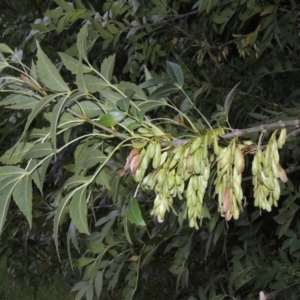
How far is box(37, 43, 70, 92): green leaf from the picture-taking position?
65cm

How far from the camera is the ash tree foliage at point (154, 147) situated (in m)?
0.65

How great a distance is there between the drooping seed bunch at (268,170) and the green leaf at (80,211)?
21 centimetres

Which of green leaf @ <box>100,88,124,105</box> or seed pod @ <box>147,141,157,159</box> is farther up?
green leaf @ <box>100,88,124,105</box>

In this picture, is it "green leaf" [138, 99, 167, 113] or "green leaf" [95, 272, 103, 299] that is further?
"green leaf" [95, 272, 103, 299]

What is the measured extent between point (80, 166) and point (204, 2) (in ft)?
2.36

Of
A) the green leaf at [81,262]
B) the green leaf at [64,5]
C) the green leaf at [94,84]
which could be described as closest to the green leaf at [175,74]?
the green leaf at [94,84]

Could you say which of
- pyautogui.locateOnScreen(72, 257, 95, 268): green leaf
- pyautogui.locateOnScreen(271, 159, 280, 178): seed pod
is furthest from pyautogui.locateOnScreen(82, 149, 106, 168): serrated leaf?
pyautogui.locateOnScreen(72, 257, 95, 268): green leaf

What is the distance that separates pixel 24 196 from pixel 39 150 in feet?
0.19

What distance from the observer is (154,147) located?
0.63 m

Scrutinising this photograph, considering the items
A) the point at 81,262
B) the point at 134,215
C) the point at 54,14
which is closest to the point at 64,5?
the point at 54,14

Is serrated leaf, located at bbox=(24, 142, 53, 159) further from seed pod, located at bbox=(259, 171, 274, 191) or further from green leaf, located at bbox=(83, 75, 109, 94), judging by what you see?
seed pod, located at bbox=(259, 171, 274, 191)

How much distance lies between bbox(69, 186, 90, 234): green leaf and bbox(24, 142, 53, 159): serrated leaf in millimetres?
63

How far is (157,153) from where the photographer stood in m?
0.63

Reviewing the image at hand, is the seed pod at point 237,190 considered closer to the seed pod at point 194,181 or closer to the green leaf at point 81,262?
the seed pod at point 194,181
